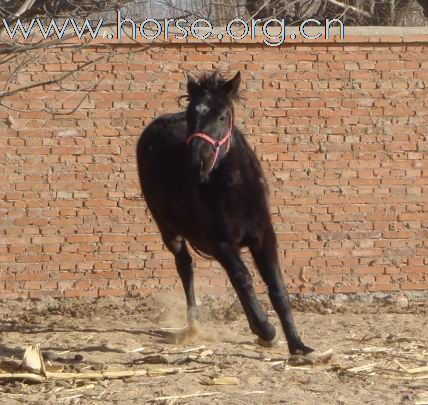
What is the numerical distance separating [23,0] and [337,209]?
513 centimetres

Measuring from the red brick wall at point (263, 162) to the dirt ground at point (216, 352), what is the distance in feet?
1.03

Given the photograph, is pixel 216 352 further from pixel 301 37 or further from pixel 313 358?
pixel 301 37

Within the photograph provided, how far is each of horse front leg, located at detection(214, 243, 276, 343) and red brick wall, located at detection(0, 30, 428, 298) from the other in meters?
3.22

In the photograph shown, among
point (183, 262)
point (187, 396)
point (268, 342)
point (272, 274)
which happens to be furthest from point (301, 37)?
point (187, 396)

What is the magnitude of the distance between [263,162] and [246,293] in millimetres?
3444

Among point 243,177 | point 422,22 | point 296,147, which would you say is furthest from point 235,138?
point 422,22

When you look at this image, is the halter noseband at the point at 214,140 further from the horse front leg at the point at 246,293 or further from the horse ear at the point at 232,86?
the horse front leg at the point at 246,293

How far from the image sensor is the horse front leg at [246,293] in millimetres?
6746

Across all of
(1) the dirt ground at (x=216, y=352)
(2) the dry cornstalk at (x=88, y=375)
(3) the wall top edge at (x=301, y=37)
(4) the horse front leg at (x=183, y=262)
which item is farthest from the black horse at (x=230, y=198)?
(3) the wall top edge at (x=301, y=37)

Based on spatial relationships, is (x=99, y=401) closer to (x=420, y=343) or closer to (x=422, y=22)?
(x=420, y=343)

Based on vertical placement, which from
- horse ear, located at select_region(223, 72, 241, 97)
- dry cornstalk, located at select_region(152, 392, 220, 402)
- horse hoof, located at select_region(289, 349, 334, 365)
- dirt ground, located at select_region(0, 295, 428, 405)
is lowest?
dry cornstalk, located at select_region(152, 392, 220, 402)

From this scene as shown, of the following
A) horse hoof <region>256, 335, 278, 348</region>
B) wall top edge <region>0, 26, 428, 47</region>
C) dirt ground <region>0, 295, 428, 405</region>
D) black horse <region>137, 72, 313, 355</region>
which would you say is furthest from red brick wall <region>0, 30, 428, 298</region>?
horse hoof <region>256, 335, 278, 348</region>

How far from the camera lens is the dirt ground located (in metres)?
5.83

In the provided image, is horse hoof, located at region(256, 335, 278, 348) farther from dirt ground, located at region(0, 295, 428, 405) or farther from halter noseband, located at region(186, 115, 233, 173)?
halter noseband, located at region(186, 115, 233, 173)
